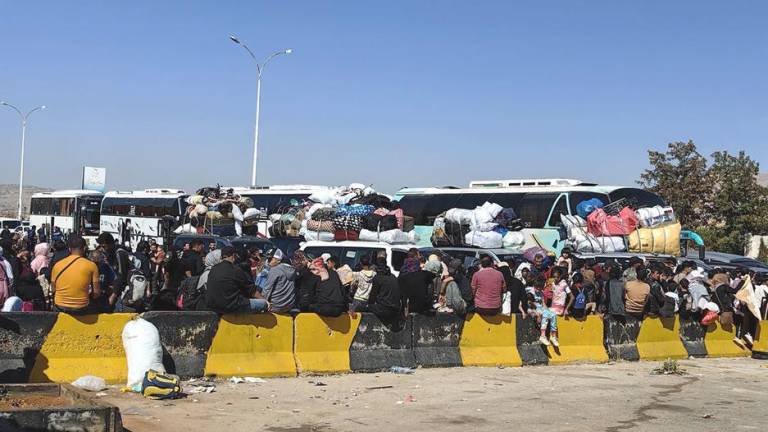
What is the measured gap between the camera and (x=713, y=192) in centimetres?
5772

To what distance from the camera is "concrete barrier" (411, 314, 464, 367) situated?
15.1 m

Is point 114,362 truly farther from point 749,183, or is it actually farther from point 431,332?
point 749,183

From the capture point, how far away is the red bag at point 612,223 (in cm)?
2620

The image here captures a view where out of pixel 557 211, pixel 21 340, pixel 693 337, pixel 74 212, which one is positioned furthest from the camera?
pixel 74 212

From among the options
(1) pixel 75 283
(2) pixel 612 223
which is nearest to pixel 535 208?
(2) pixel 612 223

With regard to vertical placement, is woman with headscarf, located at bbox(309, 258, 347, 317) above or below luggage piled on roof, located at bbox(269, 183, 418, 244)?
below

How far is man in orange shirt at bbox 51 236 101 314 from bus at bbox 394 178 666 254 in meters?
17.3

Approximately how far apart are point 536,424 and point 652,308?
8.39 metres

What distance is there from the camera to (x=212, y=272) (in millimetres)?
13180

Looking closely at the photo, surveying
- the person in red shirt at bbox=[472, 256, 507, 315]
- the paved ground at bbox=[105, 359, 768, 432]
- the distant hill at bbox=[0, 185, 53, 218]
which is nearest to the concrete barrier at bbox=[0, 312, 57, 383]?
the paved ground at bbox=[105, 359, 768, 432]

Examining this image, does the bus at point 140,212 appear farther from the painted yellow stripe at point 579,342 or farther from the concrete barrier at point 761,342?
the concrete barrier at point 761,342

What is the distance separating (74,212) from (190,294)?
40454mm

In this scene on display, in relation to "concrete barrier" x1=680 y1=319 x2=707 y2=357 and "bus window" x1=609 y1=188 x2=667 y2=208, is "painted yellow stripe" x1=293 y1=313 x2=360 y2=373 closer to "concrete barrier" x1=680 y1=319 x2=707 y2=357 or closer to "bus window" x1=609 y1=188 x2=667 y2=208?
"concrete barrier" x1=680 y1=319 x2=707 y2=357

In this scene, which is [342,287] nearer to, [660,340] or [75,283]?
[75,283]
